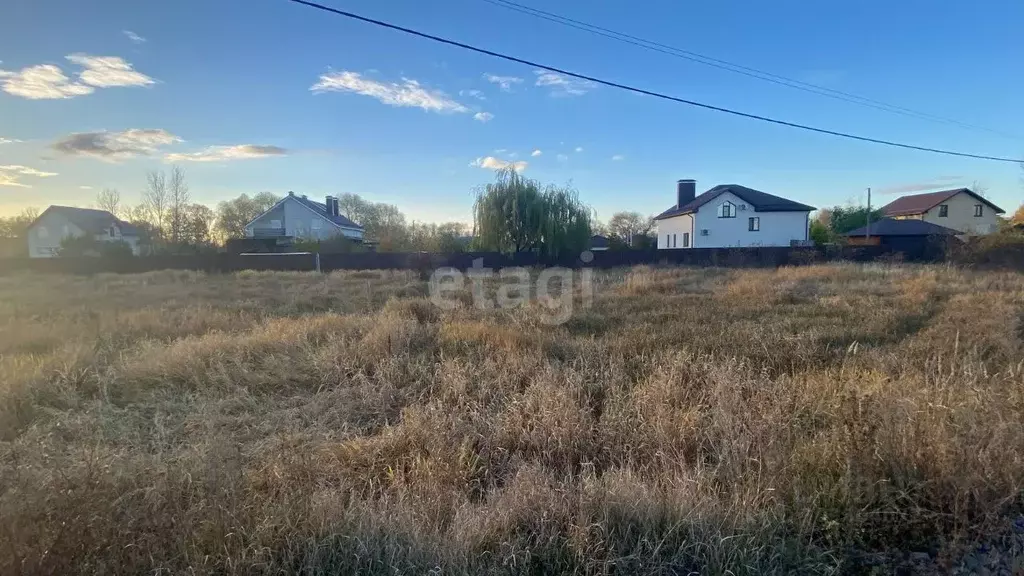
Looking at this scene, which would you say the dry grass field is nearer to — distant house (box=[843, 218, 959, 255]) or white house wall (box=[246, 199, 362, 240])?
distant house (box=[843, 218, 959, 255])

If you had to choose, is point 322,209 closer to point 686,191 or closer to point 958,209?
point 686,191

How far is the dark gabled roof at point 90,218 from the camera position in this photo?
3319cm

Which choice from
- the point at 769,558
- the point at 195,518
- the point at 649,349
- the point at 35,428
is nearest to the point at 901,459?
the point at 769,558

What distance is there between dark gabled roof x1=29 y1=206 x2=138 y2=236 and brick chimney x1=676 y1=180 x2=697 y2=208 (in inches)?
1692

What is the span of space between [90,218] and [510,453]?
44921 mm

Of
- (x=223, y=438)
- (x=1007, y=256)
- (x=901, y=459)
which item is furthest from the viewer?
(x=1007, y=256)

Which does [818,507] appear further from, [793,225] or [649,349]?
[793,225]

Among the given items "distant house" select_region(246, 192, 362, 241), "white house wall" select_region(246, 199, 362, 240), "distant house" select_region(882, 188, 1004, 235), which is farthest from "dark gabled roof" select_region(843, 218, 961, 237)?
"white house wall" select_region(246, 199, 362, 240)

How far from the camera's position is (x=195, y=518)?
2016mm

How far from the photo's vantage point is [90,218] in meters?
33.9

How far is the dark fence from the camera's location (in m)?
21.5

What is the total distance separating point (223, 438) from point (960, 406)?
491 centimetres

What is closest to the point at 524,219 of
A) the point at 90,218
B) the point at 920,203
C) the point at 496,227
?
the point at 496,227

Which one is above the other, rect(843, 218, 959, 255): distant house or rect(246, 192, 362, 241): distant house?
rect(246, 192, 362, 241): distant house
